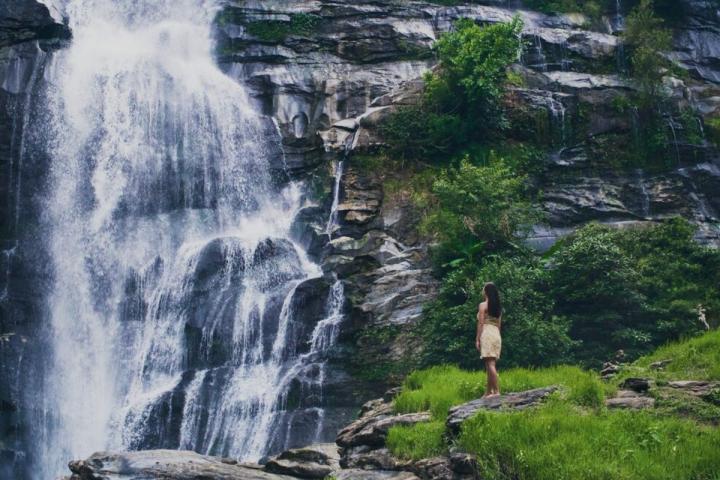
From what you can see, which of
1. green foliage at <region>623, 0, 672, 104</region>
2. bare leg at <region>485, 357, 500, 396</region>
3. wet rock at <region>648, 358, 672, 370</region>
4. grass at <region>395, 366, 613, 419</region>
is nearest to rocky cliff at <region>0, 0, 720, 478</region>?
green foliage at <region>623, 0, 672, 104</region>

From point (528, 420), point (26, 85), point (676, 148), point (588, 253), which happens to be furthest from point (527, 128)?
point (528, 420)

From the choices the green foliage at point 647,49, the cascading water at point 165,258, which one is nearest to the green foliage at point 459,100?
the green foliage at point 647,49

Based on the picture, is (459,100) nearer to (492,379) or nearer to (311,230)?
(311,230)

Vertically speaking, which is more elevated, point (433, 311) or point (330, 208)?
point (330, 208)

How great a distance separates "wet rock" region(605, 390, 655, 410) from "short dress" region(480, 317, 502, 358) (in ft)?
5.06

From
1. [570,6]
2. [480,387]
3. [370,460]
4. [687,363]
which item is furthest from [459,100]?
[370,460]

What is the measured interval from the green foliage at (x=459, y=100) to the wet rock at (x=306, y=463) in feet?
50.0

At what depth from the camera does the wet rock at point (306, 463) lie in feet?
37.4

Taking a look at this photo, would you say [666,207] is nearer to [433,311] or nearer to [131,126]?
[433,311]

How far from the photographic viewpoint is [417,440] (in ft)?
34.9

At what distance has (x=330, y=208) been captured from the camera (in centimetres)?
2533

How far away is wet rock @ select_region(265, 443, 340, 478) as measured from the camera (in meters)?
11.4

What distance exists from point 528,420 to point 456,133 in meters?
17.2

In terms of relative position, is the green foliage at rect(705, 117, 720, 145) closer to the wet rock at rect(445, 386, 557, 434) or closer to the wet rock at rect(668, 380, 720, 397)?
the wet rock at rect(668, 380, 720, 397)
